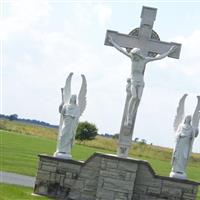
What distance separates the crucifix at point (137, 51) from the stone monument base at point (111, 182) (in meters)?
0.83

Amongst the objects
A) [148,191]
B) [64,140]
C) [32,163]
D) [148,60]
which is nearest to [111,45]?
[148,60]

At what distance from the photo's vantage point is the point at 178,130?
670 inches

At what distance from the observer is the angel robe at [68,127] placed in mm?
17422

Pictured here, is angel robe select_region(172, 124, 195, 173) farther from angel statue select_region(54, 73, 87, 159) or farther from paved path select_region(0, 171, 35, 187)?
paved path select_region(0, 171, 35, 187)

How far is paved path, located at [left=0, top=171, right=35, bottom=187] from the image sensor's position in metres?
18.5

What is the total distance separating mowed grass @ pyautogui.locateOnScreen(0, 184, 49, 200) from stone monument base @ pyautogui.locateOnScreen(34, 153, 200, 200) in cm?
49

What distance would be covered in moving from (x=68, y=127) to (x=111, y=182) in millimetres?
2047

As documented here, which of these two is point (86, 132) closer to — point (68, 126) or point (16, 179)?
point (16, 179)

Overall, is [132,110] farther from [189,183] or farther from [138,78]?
[189,183]

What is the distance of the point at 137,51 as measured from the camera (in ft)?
56.0

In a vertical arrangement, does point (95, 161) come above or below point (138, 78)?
below

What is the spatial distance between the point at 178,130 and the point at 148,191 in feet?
6.10

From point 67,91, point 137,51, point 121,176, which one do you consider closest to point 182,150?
point 121,176

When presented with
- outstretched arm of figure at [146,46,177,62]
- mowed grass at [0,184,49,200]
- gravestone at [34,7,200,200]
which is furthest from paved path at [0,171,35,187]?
outstretched arm of figure at [146,46,177,62]
